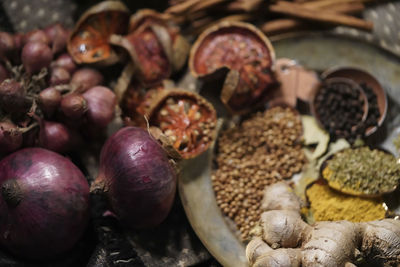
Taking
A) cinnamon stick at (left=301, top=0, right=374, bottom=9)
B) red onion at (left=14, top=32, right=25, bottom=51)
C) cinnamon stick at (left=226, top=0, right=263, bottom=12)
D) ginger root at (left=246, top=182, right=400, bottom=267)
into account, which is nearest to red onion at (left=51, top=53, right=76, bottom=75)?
red onion at (left=14, top=32, right=25, bottom=51)

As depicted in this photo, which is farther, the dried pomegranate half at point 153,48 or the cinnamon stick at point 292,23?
the cinnamon stick at point 292,23

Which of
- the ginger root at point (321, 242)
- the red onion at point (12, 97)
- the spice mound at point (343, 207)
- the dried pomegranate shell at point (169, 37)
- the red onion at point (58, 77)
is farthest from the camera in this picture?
the dried pomegranate shell at point (169, 37)

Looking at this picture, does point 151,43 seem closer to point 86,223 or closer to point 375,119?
point 86,223

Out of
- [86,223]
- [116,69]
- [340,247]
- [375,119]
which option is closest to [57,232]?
[86,223]

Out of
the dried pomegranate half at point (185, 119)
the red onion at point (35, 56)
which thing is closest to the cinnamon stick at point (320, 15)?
the dried pomegranate half at point (185, 119)

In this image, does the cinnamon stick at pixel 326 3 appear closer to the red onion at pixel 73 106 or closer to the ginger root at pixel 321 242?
the ginger root at pixel 321 242

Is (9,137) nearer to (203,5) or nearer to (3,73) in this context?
(3,73)

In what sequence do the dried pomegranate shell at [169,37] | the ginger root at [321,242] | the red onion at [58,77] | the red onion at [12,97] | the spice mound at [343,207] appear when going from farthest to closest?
the dried pomegranate shell at [169,37] < the red onion at [58,77] < the spice mound at [343,207] < the red onion at [12,97] < the ginger root at [321,242]
